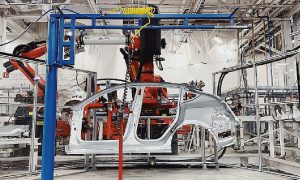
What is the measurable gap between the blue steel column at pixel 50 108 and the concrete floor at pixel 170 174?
1.50 m

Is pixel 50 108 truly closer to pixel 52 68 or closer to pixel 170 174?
pixel 52 68

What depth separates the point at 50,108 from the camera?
3.28m

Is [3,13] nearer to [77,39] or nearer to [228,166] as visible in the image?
[77,39]

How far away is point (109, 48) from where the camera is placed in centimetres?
1410

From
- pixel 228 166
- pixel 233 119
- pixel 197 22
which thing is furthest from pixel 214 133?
pixel 197 22

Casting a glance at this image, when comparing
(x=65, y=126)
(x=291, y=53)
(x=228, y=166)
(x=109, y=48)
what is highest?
(x=109, y=48)

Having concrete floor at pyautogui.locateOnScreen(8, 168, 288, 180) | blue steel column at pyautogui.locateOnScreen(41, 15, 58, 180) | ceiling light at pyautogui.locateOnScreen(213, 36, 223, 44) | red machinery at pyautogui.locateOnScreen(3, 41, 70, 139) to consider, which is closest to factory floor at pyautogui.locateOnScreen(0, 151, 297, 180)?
concrete floor at pyautogui.locateOnScreen(8, 168, 288, 180)

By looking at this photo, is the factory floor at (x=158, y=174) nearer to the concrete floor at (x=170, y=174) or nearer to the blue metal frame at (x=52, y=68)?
the concrete floor at (x=170, y=174)

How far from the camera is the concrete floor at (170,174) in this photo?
456 centimetres

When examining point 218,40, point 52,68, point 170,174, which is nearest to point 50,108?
point 52,68

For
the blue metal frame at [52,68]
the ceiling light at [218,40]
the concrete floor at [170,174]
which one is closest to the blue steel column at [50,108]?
the blue metal frame at [52,68]

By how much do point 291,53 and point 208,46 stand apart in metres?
10.1

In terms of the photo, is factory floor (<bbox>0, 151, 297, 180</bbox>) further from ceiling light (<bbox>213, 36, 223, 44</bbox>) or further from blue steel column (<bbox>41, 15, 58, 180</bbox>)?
ceiling light (<bbox>213, 36, 223, 44</bbox>)

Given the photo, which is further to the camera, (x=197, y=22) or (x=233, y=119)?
(x=197, y=22)
